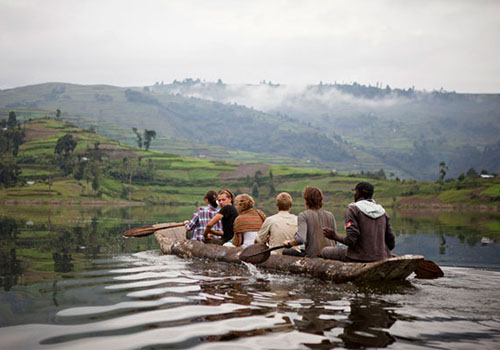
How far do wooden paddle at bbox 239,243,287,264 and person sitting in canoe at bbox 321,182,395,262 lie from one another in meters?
2.38

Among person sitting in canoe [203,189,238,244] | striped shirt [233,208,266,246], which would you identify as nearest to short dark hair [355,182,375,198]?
striped shirt [233,208,266,246]

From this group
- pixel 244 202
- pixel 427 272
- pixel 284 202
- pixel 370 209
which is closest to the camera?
pixel 370 209

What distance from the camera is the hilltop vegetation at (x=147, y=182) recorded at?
12975 cm

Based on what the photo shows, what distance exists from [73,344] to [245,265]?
9.08 m

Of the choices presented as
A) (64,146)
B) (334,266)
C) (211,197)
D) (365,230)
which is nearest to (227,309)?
(334,266)

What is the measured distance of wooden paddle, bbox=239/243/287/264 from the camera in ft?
51.0

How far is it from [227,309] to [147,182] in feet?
532

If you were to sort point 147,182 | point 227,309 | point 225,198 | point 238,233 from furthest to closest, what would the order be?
point 147,182 < point 225,198 < point 238,233 < point 227,309

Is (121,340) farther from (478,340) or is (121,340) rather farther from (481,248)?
(481,248)

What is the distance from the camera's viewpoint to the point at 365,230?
13.5m

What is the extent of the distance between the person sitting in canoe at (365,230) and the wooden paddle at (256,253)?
7.82ft

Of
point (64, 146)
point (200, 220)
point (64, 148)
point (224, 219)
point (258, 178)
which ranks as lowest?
point (258, 178)

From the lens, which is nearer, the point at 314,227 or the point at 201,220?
the point at 314,227

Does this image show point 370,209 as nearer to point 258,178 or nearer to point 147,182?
point 147,182
